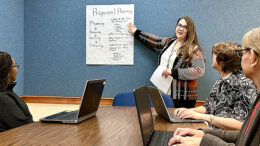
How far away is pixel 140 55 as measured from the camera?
3.37 m

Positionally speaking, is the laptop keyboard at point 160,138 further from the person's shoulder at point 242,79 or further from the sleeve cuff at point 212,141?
the person's shoulder at point 242,79

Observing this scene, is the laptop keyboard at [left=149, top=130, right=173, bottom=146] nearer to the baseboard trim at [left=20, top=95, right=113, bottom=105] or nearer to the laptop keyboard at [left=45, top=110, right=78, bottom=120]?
the laptop keyboard at [left=45, top=110, right=78, bottom=120]

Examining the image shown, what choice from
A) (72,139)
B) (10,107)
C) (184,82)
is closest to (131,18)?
(184,82)

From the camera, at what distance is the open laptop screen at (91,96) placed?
5.40 feet

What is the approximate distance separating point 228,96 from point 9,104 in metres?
1.47

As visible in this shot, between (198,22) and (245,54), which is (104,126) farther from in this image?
(198,22)

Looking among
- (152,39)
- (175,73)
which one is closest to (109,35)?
(152,39)

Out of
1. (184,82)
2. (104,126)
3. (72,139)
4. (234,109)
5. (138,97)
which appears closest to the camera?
(138,97)

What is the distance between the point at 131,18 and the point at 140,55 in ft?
1.55

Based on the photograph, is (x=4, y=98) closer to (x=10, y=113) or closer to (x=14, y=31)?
(x=10, y=113)

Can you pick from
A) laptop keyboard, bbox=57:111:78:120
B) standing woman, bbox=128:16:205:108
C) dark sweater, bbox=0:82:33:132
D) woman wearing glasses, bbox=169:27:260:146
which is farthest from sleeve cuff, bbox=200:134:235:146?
standing woman, bbox=128:16:205:108

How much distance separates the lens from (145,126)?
3.92ft

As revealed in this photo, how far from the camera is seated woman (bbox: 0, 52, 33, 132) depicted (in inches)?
69.2

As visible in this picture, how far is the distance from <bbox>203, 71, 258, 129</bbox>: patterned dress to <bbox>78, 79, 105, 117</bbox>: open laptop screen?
0.84m
